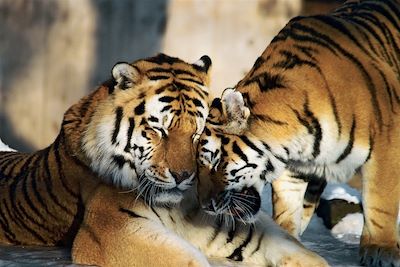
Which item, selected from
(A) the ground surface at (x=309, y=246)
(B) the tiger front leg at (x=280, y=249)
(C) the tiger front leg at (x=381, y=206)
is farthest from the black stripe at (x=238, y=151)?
(A) the ground surface at (x=309, y=246)

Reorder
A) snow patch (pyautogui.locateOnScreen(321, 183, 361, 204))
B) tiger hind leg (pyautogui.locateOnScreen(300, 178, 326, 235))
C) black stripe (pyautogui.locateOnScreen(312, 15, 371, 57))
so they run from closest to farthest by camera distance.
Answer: black stripe (pyautogui.locateOnScreen(312, 15, 371, 57)) → tiger hind leg (pyautogui.locateOnScreen(300, 178, 326, 235)) → snow patch (pyautogui.locateOnScreen(321, 183, 361, 204))

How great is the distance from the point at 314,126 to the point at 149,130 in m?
0.67

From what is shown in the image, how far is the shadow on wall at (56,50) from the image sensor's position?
6.69 m

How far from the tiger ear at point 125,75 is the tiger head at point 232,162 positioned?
0.33m

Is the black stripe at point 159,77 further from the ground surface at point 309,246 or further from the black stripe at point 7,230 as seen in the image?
the black stripe at point 7,230

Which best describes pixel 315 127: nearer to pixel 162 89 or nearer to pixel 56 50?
Result: pixel 162 89

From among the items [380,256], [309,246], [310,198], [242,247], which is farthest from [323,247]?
[242,247]

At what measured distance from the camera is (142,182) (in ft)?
12.4

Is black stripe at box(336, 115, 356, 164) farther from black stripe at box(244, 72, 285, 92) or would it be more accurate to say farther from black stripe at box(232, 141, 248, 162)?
black stripe at box(232, 141, 248, 162)

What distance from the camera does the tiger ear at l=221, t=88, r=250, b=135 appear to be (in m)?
3.80

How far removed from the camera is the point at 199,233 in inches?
160

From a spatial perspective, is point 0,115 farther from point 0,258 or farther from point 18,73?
point 0,258

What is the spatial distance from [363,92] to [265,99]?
436 millimetres

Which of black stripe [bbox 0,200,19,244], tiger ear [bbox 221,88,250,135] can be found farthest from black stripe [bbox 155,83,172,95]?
black stripe [bbox 0,200,19,244]
